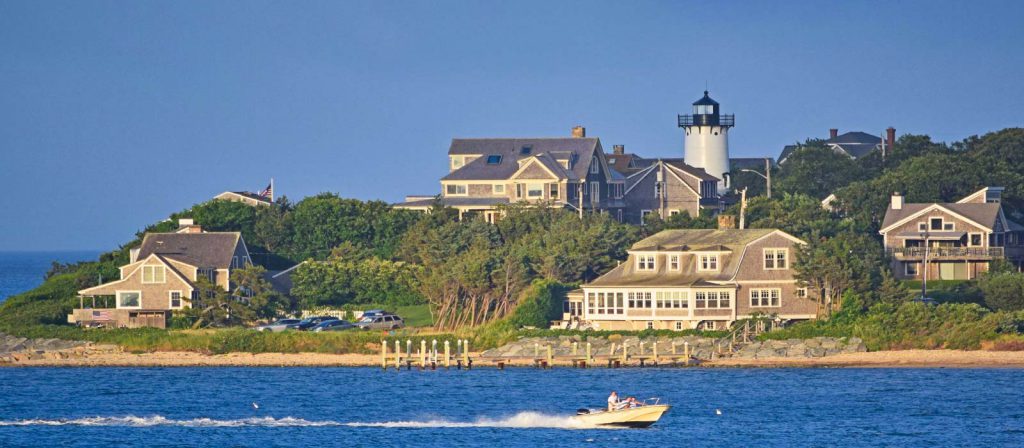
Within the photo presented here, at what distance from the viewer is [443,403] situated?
245ft

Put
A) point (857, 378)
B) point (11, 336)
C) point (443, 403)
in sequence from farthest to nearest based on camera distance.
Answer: point (11, 336) < point (857, 378) < point (443, 403)

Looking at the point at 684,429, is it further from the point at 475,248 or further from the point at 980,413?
the point at 475,248

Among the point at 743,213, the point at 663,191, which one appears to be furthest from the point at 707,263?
the point at 663,191

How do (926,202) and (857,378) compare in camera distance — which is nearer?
(857,378)

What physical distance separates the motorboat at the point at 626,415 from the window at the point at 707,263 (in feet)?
79.1

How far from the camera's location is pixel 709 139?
13750 cm

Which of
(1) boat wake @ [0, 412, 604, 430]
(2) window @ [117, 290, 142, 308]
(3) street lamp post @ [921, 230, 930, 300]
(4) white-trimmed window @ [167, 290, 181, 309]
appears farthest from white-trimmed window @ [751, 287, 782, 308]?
(2) window @ [117, 290, 142, 308]

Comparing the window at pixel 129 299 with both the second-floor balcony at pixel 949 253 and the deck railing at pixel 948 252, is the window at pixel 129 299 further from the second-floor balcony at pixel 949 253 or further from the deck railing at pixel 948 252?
the deck railing at pixel 948 252

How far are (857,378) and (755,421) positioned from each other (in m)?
13.1

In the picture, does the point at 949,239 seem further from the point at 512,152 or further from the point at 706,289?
the point at 512,152

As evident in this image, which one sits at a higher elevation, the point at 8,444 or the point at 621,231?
the point at 621,231

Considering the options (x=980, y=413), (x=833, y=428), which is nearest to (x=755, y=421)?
(x=833, y=428)

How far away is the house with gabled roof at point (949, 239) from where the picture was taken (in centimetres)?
9906

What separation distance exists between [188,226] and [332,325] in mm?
16879
